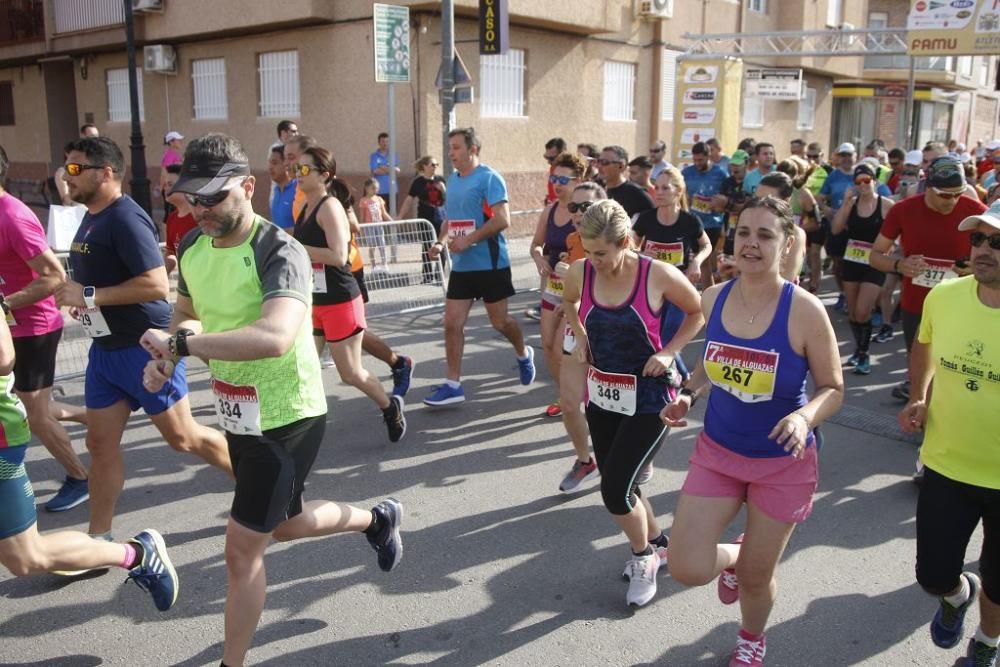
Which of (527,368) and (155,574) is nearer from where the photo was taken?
(155,574)

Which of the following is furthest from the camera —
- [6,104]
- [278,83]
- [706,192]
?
[6,104]

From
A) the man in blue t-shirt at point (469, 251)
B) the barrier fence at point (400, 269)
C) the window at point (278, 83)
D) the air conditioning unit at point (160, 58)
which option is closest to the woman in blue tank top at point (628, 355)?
the man in blue t-shirt at point (469, 251)

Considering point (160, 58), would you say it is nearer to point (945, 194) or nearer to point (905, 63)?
point (945, 194)

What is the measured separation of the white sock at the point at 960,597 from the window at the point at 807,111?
27.0 metres

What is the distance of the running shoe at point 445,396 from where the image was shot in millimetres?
6803

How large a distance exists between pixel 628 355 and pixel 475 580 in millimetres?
1319

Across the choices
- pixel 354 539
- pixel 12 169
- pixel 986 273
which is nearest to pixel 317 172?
pixel 354 539

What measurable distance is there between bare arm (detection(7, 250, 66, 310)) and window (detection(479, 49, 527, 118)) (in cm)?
1318

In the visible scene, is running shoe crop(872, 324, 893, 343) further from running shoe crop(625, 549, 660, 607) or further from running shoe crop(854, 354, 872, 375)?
running shoe crop(625, 549, 660, 607)

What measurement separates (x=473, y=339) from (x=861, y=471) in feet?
14.9

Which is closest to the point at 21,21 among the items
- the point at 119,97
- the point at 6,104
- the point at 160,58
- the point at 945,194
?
the point at 6,104

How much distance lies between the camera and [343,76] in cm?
1620

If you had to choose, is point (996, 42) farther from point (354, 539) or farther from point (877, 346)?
point (354, 539)

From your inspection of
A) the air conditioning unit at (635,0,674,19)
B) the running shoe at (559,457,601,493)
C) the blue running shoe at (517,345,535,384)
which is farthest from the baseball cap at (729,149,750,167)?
the running shoe at (559,457,601,493)
